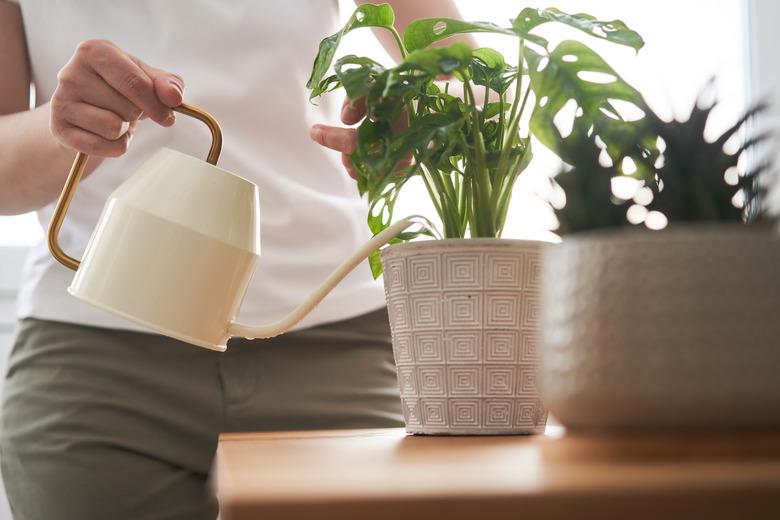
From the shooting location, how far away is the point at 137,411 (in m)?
0.83

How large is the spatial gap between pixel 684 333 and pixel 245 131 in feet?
2.21

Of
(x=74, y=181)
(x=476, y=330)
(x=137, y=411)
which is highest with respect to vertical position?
(x=74, y=181)

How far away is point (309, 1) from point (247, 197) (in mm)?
479

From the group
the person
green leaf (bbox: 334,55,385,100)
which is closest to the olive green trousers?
the person

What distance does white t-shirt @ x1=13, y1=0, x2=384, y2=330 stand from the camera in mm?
871

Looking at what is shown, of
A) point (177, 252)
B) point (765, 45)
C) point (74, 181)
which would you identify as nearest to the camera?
point (177, 252)

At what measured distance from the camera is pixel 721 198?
0.35 meters

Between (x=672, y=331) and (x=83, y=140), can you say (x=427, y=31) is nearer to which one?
(x=83, y=140)

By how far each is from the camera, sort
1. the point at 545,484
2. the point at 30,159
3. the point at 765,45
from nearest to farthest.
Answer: the point at 545,484 < the point at 30,159 < the point at 765,45

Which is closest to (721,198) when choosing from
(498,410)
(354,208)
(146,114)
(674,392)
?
(674,392)

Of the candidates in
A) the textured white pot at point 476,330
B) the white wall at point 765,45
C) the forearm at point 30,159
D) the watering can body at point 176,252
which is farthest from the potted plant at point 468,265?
the white wall at point 765,45

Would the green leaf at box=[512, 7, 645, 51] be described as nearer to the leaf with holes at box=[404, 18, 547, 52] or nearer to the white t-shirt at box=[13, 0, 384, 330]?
the leaf with holes at box=[404, 18, 547, 52]

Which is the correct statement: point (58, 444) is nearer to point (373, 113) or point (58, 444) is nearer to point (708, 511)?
point (373, 113)

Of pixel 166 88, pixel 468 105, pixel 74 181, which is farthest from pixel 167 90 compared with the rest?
pixel 468 105
